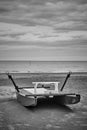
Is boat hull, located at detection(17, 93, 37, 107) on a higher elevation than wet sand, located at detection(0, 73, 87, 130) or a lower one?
higher

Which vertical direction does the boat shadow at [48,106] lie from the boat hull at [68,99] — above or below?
below

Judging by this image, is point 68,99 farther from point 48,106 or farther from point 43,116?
point 43,116

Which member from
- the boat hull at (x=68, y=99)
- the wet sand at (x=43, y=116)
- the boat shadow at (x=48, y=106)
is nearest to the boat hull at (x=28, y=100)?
the wet sand at (x=43, y=116)

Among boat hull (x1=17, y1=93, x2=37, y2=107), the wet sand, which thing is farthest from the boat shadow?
boat hull (x1=17, y1=93, x2=37, y2=107)

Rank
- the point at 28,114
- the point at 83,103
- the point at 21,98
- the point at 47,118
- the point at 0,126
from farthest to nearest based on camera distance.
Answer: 1. the point at 83,103
2. the point at 21,98
3. the point at 28,114
4. the point at 47,118
5. the point at 0,126

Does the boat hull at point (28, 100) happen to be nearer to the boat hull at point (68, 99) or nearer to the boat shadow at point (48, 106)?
the boat shadow at point (48, 106)

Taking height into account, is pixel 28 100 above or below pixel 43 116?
above

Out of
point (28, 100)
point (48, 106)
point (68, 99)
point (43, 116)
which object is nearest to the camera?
point (43, 116)

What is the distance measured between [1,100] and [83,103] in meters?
6.17

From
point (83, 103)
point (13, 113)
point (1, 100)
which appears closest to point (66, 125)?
point (13, 113)

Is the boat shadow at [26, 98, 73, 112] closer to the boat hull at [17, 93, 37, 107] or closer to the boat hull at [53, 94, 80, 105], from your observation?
the boat hull at [53, 94, 80, 105]

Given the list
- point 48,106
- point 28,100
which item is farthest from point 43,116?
point 48,106

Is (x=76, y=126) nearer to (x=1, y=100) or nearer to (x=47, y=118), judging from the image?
(x=47, y=118)

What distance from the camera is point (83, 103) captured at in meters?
17.4
